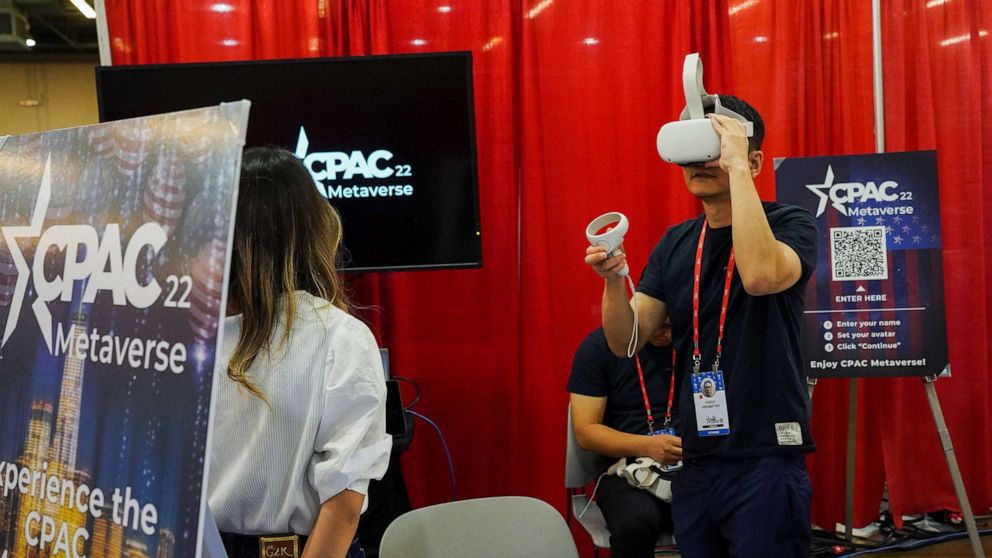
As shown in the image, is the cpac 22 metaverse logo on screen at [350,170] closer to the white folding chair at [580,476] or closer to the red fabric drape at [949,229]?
the white folding chair at [580,476]

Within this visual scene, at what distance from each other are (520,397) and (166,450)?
9.22 ft

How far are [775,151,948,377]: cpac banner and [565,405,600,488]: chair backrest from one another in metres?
1.00

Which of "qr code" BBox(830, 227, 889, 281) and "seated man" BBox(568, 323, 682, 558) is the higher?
"qr code" BBox(830, 227, 889, 281)

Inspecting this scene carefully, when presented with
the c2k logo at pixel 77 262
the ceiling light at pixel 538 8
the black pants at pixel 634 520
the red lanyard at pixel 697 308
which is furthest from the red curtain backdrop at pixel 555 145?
the c2k logo at pixel 77 262

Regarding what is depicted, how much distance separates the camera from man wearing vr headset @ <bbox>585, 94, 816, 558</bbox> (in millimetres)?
1634

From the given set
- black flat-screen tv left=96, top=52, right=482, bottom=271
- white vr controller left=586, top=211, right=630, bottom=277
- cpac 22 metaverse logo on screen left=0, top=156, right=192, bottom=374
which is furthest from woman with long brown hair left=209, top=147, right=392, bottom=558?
black flat-screen tv left=96, top=52, right=482, bottom=271

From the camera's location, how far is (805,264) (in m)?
1.70

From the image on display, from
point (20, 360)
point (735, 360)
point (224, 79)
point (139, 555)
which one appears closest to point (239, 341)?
point (20, 360)

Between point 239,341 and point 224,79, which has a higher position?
point 224,79

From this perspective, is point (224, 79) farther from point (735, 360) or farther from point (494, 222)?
point (735, 360)

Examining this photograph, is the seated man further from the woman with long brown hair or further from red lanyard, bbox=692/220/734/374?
the woman with long brown hair

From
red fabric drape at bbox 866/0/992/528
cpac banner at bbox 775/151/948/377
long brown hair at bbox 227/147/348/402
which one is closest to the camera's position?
long brown hair at bbox 227/147/348/402

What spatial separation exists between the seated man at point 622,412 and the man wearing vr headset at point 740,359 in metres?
0.89

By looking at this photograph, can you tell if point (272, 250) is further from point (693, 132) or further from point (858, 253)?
point (858, 253)
